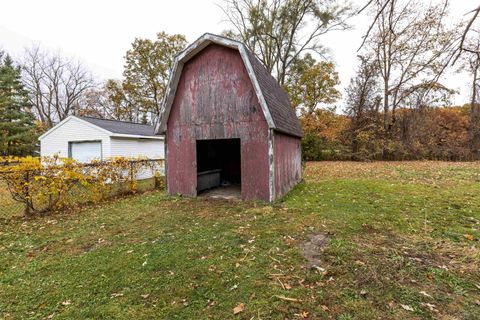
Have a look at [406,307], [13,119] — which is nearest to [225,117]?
[406,307]

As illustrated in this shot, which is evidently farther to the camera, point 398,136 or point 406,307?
point 398,136

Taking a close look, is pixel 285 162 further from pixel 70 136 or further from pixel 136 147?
pixel 70 136

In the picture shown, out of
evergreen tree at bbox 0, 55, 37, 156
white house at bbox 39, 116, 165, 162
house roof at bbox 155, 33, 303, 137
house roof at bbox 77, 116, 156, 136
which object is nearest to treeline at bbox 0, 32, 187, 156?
evergreen tree at bbox 0, 55, 37, 156

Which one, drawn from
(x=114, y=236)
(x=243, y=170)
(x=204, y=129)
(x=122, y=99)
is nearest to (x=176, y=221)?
(x=114, y=236)

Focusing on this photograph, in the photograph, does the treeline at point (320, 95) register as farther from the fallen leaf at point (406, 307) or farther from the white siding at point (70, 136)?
the fallen leaf at point (406, 307)

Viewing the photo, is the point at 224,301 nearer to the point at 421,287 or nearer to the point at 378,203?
the point at 421,287

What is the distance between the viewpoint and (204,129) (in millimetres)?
7898

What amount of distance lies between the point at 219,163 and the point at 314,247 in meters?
7.87

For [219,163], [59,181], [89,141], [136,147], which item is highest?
[89,141]

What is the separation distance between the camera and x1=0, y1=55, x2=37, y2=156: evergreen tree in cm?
2231

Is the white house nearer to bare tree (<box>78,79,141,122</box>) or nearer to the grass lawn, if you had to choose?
the grass lawn

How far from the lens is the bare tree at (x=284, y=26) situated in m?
20.4

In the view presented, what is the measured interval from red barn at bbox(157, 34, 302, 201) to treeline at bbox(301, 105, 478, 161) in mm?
14035

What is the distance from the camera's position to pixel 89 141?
13.4 meters
